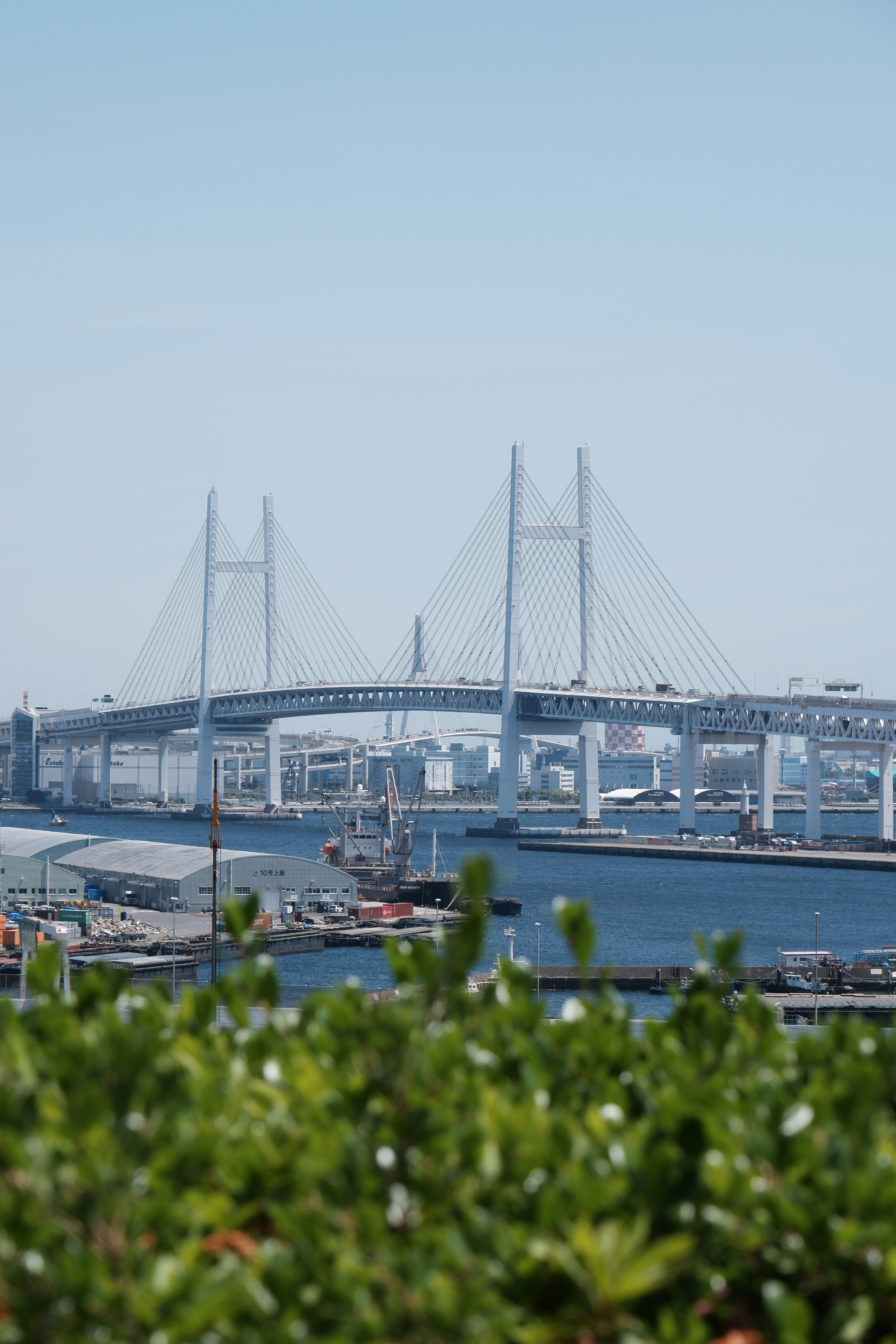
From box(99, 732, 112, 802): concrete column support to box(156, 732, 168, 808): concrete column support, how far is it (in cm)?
355

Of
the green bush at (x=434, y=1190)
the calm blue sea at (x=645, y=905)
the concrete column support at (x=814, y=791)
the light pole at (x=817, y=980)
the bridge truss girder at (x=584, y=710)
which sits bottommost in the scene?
the calm blue sea at (x=645, y=905)

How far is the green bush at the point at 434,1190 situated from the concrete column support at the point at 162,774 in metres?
84.6

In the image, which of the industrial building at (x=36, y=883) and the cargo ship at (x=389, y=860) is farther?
the cargo ship at (x=389, y=860)

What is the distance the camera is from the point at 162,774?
92312 millimetres

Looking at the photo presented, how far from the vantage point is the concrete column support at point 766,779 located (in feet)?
187

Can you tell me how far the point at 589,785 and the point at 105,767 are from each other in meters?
33.2

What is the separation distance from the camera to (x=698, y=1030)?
3.16m

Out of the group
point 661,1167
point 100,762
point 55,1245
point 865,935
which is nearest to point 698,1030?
point 661,1167

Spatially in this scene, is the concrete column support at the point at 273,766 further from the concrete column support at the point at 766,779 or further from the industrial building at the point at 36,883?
the industrial building at the point at 36,883

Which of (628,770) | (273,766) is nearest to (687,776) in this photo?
(273,766)

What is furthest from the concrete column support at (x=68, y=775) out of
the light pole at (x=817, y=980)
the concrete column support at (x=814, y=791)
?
the light pole at (x=817, y=980)

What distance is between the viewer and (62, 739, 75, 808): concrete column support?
88312 millimetres

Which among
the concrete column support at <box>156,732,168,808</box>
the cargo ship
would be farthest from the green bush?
the concrete column support at <box>156,732,168,808</box>

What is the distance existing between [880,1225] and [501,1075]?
0.85 m
